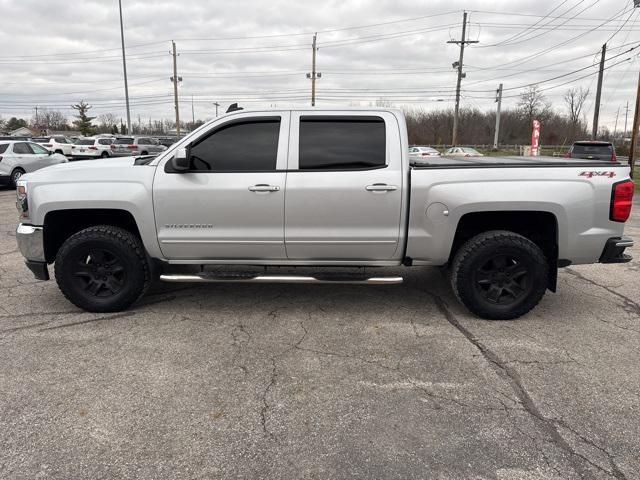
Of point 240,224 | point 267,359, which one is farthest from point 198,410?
point 240,224

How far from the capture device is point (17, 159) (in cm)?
1623

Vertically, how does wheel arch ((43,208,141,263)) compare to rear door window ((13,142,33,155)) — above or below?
below

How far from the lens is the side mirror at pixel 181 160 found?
14.0ft

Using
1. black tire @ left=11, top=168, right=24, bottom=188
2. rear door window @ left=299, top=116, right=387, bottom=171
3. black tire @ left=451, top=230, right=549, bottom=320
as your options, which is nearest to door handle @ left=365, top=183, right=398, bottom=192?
rear door window @ left=299, top=116, right=387, bottom=171

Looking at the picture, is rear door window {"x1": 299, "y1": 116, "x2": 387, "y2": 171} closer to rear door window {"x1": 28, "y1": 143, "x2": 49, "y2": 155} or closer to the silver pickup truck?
the silver pickup truck

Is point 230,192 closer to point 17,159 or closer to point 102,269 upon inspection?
point 102,269

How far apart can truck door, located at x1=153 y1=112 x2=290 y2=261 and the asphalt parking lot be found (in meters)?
0.76

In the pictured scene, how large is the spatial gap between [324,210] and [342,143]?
25.2 inches

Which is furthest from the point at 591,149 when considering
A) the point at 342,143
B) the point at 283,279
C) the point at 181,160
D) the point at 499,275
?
the point at 181,160

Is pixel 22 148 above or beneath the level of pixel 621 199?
above

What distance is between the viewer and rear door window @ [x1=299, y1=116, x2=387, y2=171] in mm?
4418

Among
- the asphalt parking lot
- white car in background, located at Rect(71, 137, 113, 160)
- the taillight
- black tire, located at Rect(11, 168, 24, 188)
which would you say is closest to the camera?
the asphalt parking lot

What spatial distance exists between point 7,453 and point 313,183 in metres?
2.87

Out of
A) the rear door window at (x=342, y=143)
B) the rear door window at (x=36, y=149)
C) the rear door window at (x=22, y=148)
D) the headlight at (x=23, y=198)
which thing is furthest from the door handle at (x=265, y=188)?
the rear door window at (x=36, y=149)
